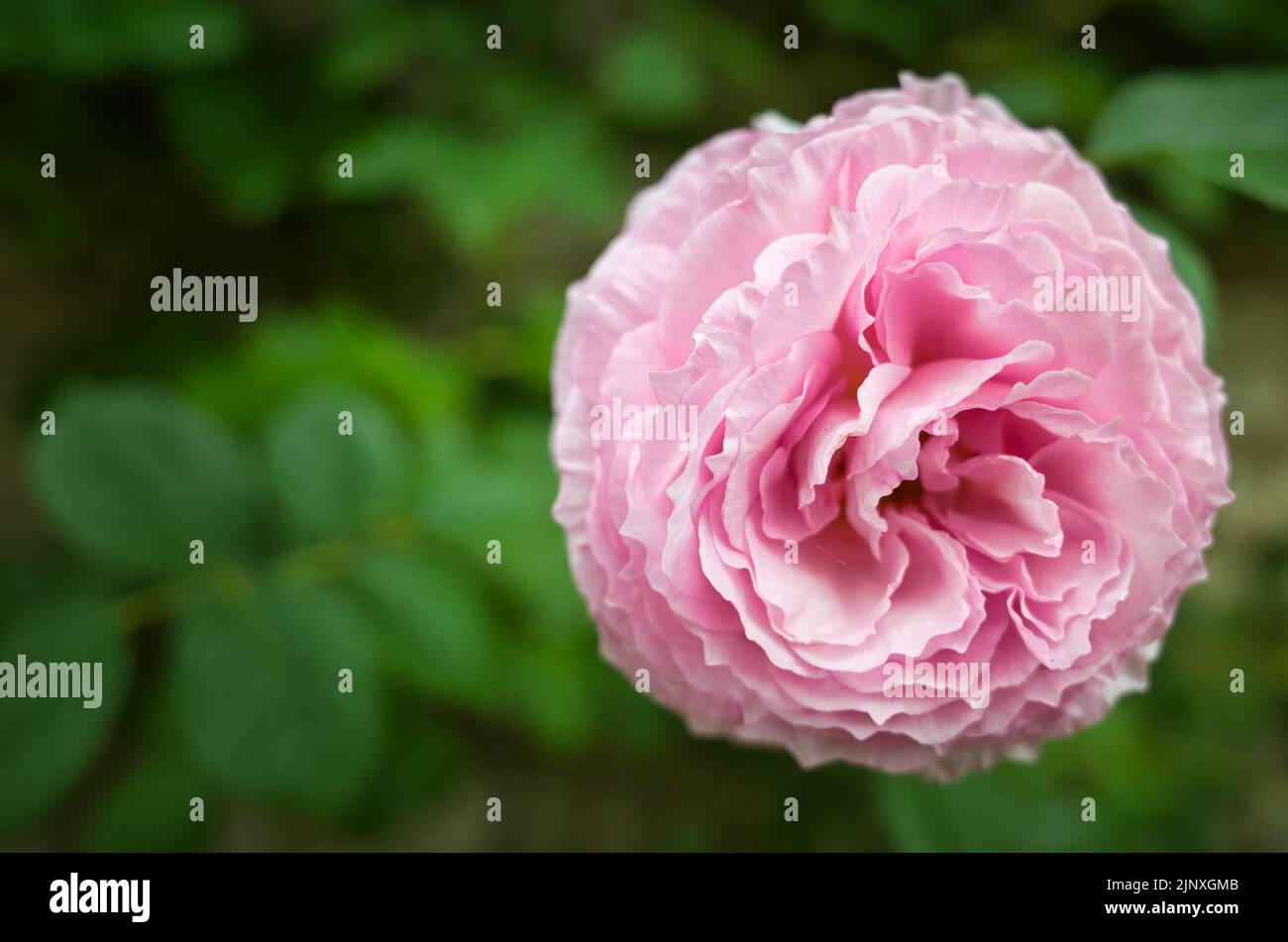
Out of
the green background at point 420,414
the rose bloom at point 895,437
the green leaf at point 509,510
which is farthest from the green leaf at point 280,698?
the rose bloom at point 895,437

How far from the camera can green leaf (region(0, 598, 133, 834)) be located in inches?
31.1

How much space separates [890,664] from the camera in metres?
0.51

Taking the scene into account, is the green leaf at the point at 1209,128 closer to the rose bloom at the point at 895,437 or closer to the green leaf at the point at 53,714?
the rose bloom at the point at 895,437

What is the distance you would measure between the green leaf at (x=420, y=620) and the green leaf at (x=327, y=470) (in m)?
0.05

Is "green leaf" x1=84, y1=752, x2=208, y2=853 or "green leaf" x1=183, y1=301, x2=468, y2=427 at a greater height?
"green leaf" x1=183, y1=301, x2=468, y2=427

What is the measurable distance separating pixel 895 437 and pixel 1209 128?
374mm

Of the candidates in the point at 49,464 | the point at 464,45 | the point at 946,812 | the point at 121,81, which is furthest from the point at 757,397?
the point at 121,81

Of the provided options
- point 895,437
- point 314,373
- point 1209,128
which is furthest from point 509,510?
point 1209,128

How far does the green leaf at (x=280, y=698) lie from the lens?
0.78 m

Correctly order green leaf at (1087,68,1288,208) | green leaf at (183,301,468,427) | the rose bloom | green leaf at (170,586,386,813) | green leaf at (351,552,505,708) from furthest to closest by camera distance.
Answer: green leaf at (183,301,468,427)
green leaf at (351,552,505,708)
green leaf at (170,586,386,813)
green leaf at (1087,68,1288,208)
the rose bloom

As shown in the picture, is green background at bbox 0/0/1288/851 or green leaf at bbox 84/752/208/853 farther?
green leaf at bbox 84/752/208/853

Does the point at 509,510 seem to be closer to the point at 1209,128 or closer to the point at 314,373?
the point at 314,373

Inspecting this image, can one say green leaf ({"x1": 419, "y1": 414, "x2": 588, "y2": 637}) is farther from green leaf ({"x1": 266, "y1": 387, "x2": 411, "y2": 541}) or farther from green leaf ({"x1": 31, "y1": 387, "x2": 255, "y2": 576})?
green leaf ({"x1": 31, "y1": 387, "x2": 255, "y2": 576})

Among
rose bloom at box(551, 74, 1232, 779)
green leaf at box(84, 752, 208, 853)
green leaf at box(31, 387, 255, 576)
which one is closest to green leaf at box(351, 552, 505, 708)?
green leaf at box(31, 387, 255, 576)
